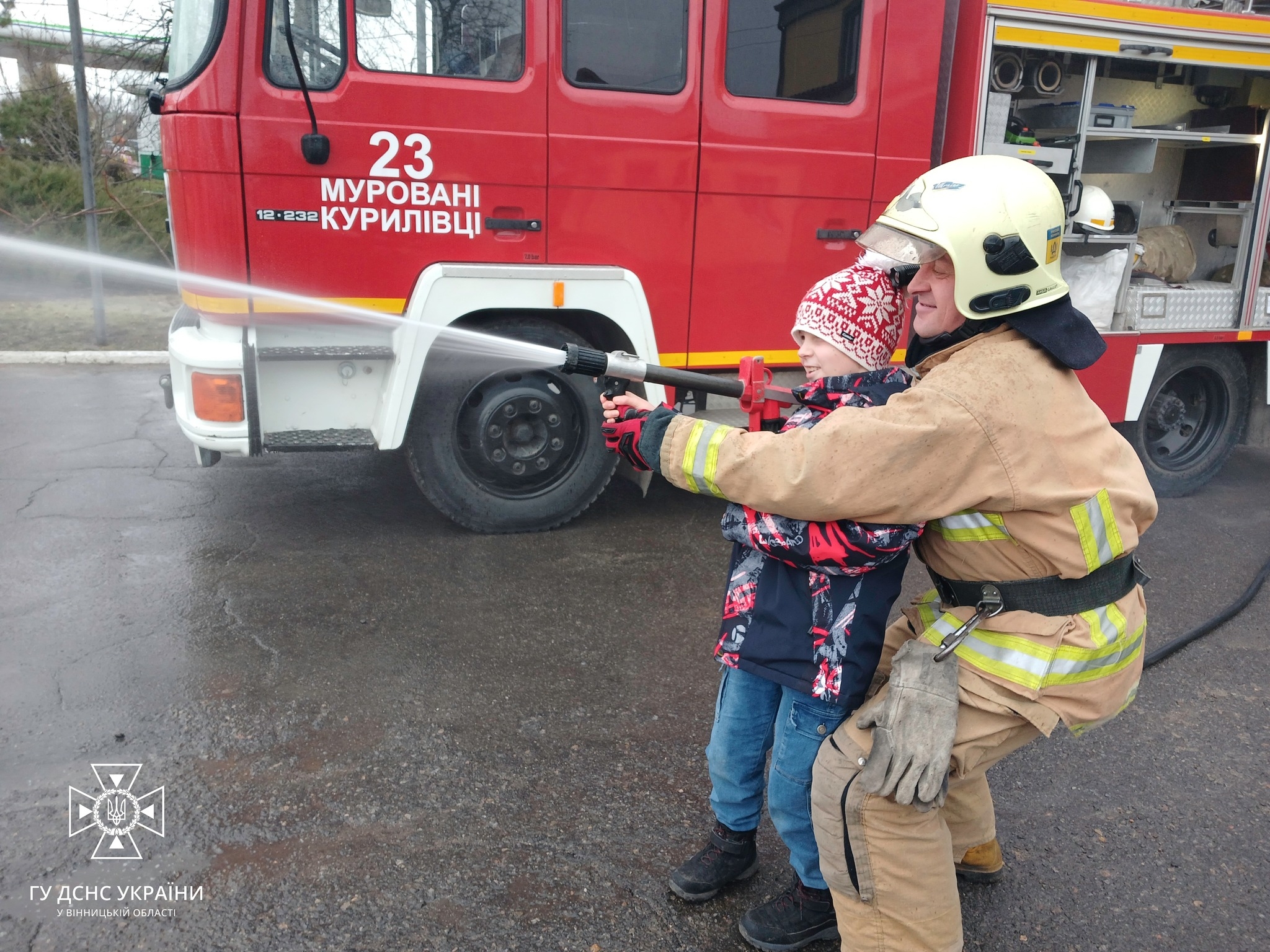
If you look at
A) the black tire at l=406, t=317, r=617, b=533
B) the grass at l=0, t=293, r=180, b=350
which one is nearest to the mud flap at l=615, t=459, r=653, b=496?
the black tire at l=406, t=317, r=617, b=533

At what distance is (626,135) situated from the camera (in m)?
4.42

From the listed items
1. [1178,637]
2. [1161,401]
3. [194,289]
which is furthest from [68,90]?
[1178,637]

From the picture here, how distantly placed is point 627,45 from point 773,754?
3341mm

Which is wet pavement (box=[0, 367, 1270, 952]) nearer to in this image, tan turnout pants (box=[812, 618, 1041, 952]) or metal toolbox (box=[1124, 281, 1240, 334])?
tan turnout pants (box=[812, 618, 1041, 952])

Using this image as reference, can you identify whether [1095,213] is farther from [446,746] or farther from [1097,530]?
[446,746]

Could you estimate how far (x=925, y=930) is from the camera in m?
1.93

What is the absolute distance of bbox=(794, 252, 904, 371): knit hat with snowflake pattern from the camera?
213 centimetres

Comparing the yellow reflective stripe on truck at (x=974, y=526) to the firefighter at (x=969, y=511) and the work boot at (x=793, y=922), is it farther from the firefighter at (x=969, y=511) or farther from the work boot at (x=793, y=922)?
the work boot at (x=793, y=922)

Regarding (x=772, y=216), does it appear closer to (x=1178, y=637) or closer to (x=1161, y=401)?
(x=1178, y=637)

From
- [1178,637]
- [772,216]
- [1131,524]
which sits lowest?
[1178,637]

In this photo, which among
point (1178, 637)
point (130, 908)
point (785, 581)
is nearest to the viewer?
point (785, 581)

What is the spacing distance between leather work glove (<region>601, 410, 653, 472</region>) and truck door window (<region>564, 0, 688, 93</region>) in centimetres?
263

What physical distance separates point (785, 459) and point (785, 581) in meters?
0.34

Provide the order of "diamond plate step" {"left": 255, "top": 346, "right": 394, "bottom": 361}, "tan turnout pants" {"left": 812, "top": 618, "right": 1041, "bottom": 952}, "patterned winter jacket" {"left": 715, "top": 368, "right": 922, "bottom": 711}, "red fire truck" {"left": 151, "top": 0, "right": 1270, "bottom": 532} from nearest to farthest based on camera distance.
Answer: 1. "tan turnout pants" {"left": 812, "top": 618, "right": 1041, "bottom": 952}
2. "patterned winter jacket" {"left": 715, "top": 368, "right": 922, "bottom": 711}
3. "red fire truck" {"left": 151, "top": 0, "right": 1270, "bottom": 532}
4. "diamond plate step" {"left": 255, "top": 346, "right": 394, "bottom": 361}
